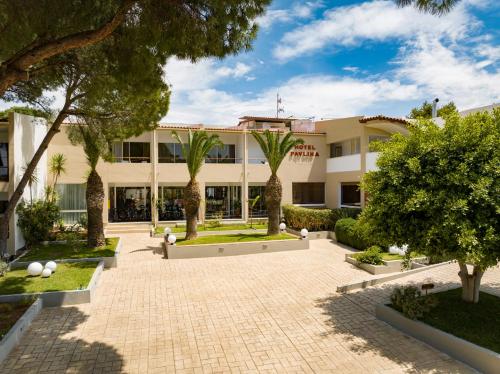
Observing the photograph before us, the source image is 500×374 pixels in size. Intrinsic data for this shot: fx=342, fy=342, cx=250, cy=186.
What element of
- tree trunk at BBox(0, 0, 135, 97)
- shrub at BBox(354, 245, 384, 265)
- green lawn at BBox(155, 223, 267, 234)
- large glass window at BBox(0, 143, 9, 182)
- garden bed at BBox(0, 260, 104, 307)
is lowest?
garden bed at BBox(0, 260, 104, 307)

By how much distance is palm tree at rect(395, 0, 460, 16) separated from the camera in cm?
658

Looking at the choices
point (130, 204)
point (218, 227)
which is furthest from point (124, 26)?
point (130, 204)

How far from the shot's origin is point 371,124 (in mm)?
21609

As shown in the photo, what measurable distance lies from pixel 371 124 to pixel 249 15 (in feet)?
52.4

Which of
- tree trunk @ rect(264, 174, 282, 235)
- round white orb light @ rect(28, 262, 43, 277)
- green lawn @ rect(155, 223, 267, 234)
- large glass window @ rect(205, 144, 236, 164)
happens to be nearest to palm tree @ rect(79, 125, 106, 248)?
round white orb light @ rect(28, 262, 43, 277)

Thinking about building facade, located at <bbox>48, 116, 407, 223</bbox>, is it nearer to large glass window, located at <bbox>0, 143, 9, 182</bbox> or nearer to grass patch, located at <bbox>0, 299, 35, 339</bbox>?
large glass window, located at <bbox>0, 143, 9, 182</bbox>

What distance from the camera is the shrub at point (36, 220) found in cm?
1630

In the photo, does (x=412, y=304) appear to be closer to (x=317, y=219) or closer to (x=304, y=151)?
(x=317, y=219)

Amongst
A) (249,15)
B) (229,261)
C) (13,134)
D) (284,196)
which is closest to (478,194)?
(249,15)

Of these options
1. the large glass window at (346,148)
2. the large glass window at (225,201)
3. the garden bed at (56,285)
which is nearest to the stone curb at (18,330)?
the garden bed at (56,285)

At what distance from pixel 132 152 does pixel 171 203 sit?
15.3 feet

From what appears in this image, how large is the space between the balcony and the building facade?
0.07 meters

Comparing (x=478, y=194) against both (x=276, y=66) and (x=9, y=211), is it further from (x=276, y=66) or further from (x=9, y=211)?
(x=9, y=211)

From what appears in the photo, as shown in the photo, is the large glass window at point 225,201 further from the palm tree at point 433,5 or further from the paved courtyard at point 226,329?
the palm tree at point 433,5
